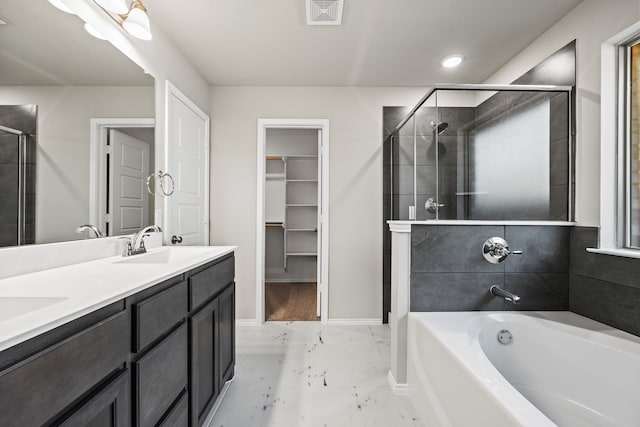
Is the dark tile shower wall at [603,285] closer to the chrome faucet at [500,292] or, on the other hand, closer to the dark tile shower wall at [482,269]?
the dark tile shower wall at [482,269]

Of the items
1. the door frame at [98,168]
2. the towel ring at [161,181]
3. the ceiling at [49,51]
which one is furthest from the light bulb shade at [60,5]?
the towel ring at [161,181]

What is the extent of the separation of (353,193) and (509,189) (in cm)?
140

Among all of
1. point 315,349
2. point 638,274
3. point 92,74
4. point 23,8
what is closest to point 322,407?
point 315,349

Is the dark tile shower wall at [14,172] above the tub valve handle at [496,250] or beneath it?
above

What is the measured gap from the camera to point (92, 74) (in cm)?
148

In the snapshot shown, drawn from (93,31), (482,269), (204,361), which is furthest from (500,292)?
(93,31)

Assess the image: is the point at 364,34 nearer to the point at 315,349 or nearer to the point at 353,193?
the point at 353,193

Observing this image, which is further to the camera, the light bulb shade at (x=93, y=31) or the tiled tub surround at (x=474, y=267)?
the tiled tub surround at (x=474, y=267)

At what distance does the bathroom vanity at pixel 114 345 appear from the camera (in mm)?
613

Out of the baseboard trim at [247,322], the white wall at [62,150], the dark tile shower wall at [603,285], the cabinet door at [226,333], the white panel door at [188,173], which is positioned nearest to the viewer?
the white wall at [62,150]

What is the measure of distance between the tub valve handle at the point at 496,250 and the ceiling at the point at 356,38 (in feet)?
4.93

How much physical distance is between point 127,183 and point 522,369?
97.6 inches

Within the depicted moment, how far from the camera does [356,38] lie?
2.19 metres

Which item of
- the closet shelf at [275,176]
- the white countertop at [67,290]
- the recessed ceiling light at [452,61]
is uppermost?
the recessed ceiling light at [452,61]
